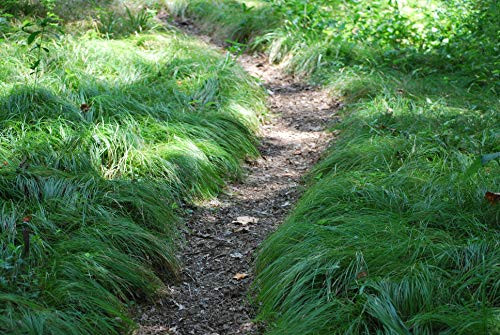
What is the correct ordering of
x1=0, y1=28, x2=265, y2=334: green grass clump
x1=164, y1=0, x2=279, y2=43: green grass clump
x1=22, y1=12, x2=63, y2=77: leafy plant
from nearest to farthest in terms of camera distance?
x1=0, y1=28, x2=265, y2=334: green grass clump
x1=22, y1=12, x2=63, y2=77: leafy plant
x1=164, y1=0, x2=279, y2=43: green grass clump

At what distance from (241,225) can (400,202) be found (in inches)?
51.7

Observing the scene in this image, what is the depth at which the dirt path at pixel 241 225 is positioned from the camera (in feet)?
12.9

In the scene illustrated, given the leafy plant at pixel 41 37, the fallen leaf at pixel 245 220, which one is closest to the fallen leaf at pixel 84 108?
the leafy plant at pixel 41 37

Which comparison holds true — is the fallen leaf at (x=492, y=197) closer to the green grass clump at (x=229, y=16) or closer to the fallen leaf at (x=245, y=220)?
the fallen leaf at (x=245, y=220)

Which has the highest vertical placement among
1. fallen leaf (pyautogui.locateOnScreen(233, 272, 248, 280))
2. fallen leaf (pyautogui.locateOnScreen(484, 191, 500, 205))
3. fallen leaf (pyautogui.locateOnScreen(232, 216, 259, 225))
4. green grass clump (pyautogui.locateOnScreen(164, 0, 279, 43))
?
fallen leaf (pyautogui.locateOnScreen(484, 191, 500, 205))

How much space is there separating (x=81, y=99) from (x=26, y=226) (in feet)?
7.40

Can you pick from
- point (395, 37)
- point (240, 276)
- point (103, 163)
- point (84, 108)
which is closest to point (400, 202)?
point (240, 276)

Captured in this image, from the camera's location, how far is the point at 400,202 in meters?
4.44

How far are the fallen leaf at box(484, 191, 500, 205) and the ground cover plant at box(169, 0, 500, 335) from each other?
0.01 m

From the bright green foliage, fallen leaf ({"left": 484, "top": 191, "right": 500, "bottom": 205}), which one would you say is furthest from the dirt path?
fallen leaf ({"left": 484, "top": 191, "right": 500, "bottom": 205})

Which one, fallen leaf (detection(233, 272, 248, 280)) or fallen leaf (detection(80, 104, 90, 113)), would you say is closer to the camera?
fallen leaf (detection(233, 272, 248, 280))

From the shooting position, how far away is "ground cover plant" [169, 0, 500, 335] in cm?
335

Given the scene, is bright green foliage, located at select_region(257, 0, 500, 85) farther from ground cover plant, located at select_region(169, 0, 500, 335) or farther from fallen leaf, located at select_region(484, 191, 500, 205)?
fallen leaf, located at select_region(484, 191, 500, 205)

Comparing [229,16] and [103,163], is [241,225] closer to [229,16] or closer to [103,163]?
[103,163]
